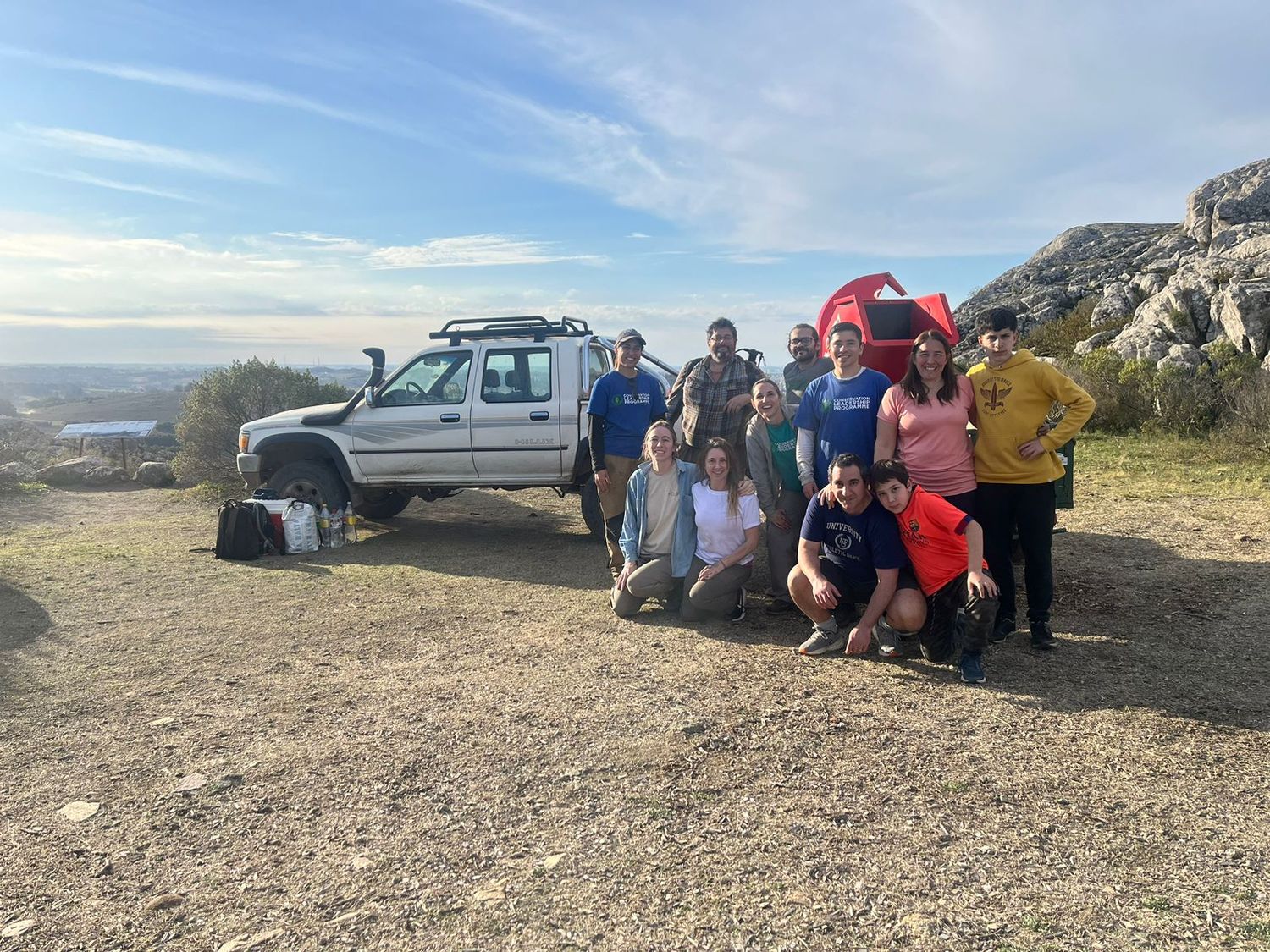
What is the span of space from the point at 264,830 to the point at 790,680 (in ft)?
8.14

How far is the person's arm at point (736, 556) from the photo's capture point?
5020mm

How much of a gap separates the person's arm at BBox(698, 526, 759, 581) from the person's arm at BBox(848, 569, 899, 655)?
97 cm

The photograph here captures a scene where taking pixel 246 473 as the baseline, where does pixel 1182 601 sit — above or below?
below

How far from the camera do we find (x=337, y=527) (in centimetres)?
809

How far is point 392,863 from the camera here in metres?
2.65

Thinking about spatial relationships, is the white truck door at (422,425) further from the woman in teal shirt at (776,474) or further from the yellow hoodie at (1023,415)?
the yellow hoodie at (1023,415)

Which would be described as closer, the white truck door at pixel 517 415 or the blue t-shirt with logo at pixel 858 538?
the blue t-shirt with logo at pixel 858 538

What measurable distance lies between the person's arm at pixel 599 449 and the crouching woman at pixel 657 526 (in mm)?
664

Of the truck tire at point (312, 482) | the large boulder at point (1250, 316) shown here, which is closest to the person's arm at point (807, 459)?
the truck tire at point (312, 482)

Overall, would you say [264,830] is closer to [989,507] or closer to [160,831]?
[160,831]

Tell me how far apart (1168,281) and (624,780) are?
62.1ft

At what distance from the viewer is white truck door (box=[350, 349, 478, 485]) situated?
775 cm

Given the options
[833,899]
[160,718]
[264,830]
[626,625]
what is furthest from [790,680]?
[160,718]

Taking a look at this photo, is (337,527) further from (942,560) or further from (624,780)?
(942,560)
